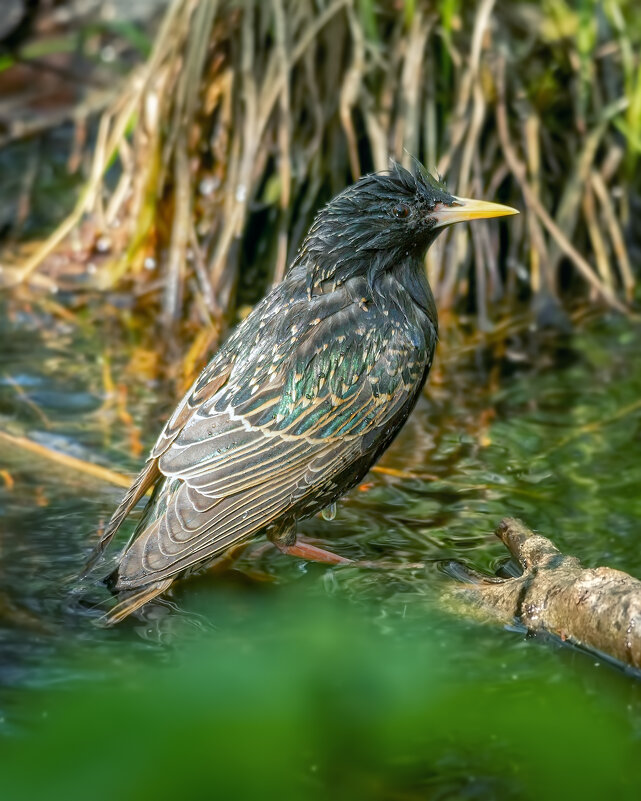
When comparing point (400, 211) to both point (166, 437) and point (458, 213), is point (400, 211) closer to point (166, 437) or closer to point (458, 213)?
point (458, 213)

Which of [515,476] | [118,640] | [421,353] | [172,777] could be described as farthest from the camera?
[515,476]

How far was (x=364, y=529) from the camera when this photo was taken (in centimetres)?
455

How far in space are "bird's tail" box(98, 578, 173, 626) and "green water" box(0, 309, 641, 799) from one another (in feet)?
0.20

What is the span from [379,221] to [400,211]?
3.2 inches

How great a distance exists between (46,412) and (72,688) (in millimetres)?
2151

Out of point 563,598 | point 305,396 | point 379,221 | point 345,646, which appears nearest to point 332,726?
point 345,646

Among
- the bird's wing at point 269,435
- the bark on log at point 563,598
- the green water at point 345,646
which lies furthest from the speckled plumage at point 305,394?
the bark on log at point 563,598

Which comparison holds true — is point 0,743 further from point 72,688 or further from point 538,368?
point 538,368

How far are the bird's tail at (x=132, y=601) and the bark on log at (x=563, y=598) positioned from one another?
2.99 ft

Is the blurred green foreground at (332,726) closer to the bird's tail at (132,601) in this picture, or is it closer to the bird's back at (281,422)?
the bird's tail at (132,601)

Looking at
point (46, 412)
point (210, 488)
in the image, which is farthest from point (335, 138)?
point (210, 488)

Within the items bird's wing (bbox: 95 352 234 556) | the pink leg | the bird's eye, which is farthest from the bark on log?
the bird's eye

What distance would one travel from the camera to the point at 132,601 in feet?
12.5

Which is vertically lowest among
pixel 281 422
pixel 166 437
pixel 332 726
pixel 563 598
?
pixel 332 726
